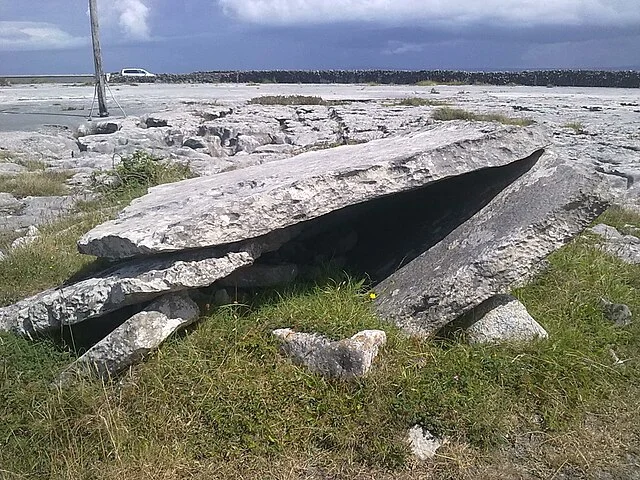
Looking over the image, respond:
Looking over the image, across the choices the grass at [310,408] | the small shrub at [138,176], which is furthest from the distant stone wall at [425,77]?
the grass at [310,408]

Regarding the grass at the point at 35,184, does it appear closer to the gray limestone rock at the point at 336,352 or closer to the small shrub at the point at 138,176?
the small shrub at the point at 138,176

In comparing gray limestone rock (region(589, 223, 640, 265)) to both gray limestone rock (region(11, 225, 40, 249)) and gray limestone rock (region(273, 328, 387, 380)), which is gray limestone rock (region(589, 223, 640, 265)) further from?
gray limestone rock (region(11, 225, 40, 249))

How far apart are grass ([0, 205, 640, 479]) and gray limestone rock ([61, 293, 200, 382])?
0.08m

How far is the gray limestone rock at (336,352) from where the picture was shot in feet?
12.2

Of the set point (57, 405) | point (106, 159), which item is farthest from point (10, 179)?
point (57, 405)

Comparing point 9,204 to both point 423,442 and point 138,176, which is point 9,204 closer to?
point 138,176

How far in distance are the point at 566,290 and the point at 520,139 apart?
1.18 meters

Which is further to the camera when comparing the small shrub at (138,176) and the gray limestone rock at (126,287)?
the small shrub at (138,176)

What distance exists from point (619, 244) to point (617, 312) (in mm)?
1684

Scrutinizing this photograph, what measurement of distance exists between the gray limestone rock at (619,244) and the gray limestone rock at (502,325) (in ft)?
6.22

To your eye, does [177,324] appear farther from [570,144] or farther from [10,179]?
[570,144]

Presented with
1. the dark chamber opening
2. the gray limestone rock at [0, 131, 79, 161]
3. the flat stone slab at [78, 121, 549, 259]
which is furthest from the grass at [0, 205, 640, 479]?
the gray limestone rock at [0, 131, 79, 161]

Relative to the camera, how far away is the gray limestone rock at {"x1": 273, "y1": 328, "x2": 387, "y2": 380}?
3.71 metres

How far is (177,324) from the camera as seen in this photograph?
3863mm
